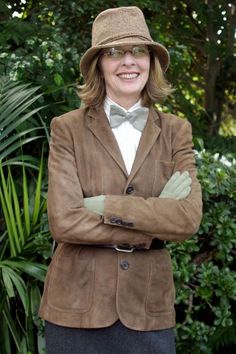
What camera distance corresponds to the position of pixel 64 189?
8.45 ft

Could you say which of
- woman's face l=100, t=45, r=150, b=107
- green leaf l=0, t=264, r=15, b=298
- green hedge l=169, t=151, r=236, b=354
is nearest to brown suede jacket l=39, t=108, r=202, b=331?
woman's face l=100, t=45, r=150, b=107

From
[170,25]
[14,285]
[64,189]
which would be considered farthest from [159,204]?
[170,25]

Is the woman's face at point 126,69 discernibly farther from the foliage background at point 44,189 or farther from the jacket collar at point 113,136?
the foliage background at point 44,189

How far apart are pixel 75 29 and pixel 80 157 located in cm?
291

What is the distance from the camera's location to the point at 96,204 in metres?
2.56

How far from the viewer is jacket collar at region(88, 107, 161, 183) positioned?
2.64 meters

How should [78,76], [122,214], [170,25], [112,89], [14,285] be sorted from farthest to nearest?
[170,25]
[78,76]
[14,285]
[112,89]
[122,214]

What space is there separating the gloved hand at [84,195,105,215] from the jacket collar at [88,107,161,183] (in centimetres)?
14

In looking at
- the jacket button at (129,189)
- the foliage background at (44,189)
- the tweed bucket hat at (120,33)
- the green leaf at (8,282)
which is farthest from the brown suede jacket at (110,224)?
the foliage background at (44,189)

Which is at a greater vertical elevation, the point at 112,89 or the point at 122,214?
the point at 112,89

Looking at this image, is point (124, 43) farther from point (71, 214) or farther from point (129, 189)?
point (71, 214)

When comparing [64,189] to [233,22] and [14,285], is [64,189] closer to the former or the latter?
[14,285]

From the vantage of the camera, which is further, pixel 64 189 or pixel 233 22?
pixel 233 22

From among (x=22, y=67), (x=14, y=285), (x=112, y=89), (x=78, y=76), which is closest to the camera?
(x=112, y=89)
